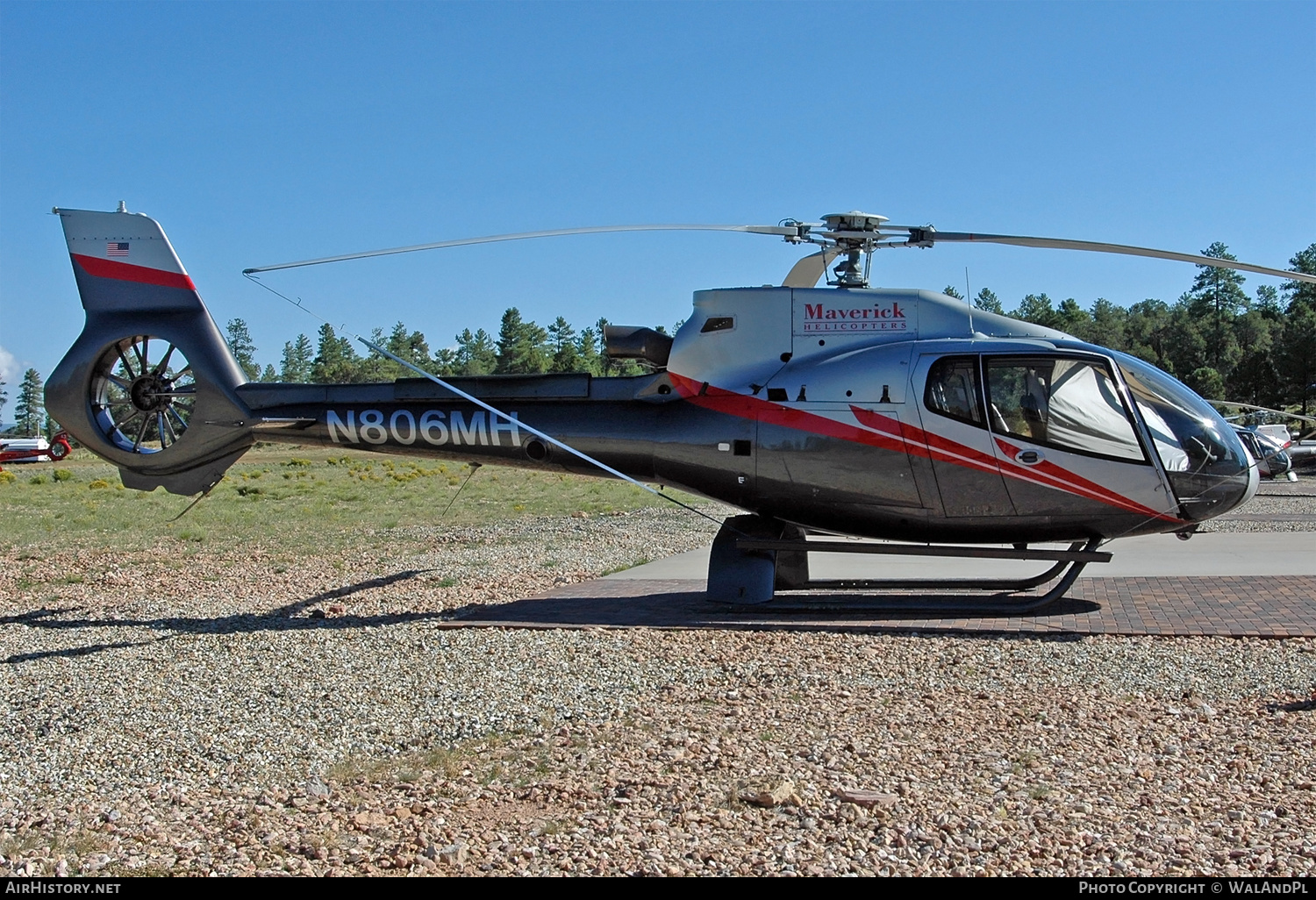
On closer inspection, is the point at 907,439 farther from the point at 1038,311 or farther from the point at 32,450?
the point at 1038,311

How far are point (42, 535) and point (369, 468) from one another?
93.0ft

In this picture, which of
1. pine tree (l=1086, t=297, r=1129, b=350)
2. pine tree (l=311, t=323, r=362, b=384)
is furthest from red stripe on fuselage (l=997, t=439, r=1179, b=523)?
pine tree (l=311, t=323, r=362, b=384)

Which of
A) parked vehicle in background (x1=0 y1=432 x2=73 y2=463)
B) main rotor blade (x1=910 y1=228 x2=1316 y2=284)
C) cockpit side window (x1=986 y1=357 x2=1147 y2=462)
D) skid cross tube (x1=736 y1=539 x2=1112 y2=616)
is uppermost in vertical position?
main rotor blade (x1=910 y1=228 x2=1316 y2=284)

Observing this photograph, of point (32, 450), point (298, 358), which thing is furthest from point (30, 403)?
point (32, 450)

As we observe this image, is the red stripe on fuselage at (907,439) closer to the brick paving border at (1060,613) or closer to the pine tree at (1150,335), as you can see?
the brick paving border at (1060,613)

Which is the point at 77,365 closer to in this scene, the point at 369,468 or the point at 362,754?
the point at 362,754

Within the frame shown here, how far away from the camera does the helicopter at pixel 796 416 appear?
8.69 meters

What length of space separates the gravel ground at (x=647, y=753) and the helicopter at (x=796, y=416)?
4.73 ft

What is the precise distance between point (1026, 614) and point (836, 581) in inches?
83.1

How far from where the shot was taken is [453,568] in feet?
42.3

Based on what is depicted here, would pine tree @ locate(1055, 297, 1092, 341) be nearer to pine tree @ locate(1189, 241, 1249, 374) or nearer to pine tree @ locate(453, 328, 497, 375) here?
pine tree @ locate(1189, 241, 1249, 374)

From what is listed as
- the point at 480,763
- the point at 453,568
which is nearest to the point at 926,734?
the point at 480,763

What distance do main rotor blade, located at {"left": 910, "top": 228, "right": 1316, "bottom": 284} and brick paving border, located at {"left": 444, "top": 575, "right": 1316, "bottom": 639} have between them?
2.64 metres

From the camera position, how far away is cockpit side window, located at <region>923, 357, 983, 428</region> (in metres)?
8.83
